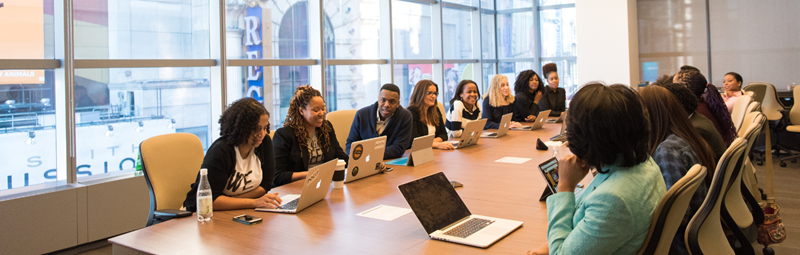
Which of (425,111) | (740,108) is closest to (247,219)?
(425,111)

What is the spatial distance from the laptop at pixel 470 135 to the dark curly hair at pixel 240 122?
1838 mm

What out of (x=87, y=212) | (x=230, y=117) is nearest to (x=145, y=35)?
(x=87, y=212)

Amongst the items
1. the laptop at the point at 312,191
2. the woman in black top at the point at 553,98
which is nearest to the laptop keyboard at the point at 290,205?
the laptop at the point at 312,191

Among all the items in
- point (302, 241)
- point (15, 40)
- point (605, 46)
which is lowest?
point (302, 241)

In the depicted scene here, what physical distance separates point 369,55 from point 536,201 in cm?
472

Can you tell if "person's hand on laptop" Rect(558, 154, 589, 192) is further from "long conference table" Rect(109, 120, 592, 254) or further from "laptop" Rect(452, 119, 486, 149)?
"laptop" Rect(452, 119, 486, 149)

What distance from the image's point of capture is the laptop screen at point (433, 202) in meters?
1.78

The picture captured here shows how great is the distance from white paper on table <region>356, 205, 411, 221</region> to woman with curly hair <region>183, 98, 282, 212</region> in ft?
1.26

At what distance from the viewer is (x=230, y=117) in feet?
7.82

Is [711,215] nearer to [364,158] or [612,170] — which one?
[612,170]

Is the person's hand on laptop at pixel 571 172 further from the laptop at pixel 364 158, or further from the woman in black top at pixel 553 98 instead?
the woman in black top at pixel 553 98

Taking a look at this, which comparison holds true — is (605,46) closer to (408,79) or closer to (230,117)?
(408,79)

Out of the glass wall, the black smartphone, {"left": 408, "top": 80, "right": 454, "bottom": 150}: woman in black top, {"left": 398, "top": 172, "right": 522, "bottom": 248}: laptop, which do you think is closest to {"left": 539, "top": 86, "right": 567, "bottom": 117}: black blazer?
the glass wall

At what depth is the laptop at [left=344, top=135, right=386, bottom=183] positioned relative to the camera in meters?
2.69
